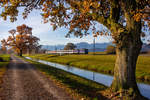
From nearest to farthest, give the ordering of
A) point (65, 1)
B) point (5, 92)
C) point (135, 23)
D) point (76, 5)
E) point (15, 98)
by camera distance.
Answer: point (15, 98) → point (135, 23) → point (5, 92) → point (76, 5) → point (65, 1)

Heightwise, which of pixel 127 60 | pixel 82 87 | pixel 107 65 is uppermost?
pixel 127 60

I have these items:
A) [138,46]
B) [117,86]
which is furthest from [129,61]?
[117,86]

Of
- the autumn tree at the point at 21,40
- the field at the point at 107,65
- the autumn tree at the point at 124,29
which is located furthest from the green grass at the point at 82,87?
the autumn tree at the point at 21,40

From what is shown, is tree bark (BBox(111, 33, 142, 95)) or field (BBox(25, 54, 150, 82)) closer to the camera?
tree bark (BBox(111, 33, 142, 95))

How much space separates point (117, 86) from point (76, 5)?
5.94 m

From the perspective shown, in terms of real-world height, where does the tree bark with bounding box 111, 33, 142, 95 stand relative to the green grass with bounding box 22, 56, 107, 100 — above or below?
above

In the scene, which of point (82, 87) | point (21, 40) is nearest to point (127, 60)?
point (82, 87)

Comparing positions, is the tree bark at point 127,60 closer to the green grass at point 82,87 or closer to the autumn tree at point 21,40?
the green grass at point 82,87

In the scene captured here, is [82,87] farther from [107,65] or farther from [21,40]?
[21,40]

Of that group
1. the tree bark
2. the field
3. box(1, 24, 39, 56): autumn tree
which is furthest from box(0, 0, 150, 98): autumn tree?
box(1, 24, 39, 56): autumn tree

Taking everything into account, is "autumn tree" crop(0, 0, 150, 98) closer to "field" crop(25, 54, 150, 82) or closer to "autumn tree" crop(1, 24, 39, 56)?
"field" crop(25, 54, 150, 82)

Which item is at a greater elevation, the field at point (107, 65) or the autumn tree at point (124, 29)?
the autumn tree at point (124, 29)

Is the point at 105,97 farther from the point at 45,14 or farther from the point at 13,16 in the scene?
the point at 13,16

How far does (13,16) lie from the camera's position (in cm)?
982
